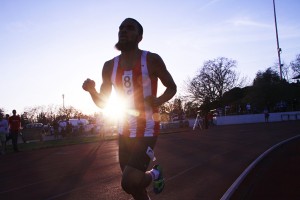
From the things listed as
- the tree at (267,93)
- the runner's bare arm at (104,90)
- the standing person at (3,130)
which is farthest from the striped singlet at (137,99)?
the tree at (267,93)

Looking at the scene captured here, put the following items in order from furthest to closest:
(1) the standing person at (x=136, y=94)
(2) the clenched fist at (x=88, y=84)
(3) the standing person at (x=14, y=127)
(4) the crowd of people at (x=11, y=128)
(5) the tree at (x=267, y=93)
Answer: (5) the tree at (x=267, y=93) → (3) the standing person at (x=14, y=127) → (4) the crowd of people at (x=11, y=128) → (2) the clenched fist at (x=88, y=84) → (1) the standing person at (x=136, y=94)

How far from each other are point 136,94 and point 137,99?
0.05 meters

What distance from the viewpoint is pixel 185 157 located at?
12.6m

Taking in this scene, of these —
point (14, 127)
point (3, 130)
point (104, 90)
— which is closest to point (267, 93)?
point (14, 127)

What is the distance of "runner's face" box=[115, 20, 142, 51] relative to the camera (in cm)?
401

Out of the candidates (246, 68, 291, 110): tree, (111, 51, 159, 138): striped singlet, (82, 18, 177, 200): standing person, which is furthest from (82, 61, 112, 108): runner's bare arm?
(246, 68, 291, 110): tree

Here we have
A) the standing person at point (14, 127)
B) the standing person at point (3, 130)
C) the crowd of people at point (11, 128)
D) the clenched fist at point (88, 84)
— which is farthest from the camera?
the standing person at point (14, 127)

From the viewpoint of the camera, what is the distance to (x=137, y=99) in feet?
12.8

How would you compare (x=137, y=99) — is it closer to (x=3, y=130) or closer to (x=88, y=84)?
(x=88, y=84)

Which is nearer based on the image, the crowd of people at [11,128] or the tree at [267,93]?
the crowd of people at [11,128]

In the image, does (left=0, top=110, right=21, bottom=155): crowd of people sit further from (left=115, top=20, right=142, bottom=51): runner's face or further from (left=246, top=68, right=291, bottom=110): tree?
(left=246, top=68, right=291, bottom=110): tree

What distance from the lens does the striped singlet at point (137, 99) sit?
3832 millimetres

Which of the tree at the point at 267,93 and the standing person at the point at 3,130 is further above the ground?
the tree at the point at 267,93

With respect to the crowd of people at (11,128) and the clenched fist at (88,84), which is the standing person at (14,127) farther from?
the clenched fist at (88,84)
